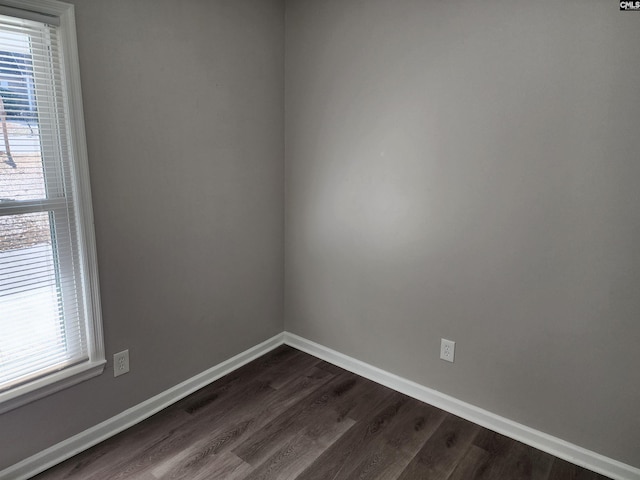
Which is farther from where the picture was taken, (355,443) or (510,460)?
(355,443)

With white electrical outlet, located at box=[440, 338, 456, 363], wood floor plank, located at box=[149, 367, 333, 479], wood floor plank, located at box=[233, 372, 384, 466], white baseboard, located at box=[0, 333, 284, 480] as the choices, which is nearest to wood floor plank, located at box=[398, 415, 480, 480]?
white electrical outlet, located at box=[440, 338, 456, 363]

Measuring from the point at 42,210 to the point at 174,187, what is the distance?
1.98 feet

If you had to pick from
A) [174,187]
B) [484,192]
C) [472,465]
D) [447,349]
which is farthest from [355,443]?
[174,187]

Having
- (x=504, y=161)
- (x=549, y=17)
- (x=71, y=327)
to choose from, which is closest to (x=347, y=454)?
(x=71, y=327)

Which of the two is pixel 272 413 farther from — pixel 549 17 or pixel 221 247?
pixel 549 17

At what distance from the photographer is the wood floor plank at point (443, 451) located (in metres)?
1.86

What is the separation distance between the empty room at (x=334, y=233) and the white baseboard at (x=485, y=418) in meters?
0.01

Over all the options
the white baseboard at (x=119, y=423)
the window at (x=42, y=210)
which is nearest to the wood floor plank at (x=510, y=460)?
the white baseboard at (x=119, y=423)

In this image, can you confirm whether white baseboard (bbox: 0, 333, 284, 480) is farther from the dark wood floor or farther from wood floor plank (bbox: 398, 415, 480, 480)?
wood floor plank (bbox: 398, 415, 480, 480)

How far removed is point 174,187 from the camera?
2164 mm

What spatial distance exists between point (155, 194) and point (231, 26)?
99 centimetres

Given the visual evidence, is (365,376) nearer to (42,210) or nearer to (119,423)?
(119,423)

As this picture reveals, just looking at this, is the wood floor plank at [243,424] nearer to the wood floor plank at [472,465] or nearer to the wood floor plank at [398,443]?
the wood floor plank at [398,443]

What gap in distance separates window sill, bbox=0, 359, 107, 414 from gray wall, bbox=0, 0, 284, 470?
0.14ft
